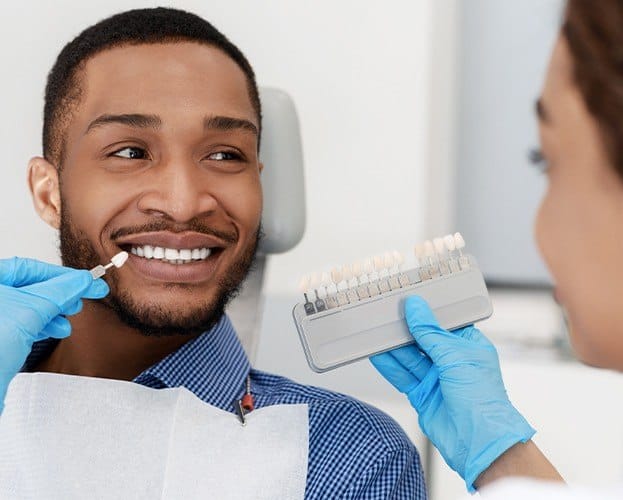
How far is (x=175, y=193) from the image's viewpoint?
1.39m

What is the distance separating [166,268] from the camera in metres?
1.43

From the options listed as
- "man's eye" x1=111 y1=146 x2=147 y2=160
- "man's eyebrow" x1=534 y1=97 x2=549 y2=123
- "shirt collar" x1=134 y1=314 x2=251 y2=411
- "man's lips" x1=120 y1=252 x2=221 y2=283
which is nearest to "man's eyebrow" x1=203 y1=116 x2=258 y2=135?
"man's eye" x1=111 y1=146 x2=147 y2=160

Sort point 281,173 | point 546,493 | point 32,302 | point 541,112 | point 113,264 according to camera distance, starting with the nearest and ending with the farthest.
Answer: point 546,493
point 541,112
point 32,302
point 113,264
point 281,173

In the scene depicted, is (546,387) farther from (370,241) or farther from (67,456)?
(67,456)

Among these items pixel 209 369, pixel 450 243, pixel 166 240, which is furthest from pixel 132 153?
pixel 450 243

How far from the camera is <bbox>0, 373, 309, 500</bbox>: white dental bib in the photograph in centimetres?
135

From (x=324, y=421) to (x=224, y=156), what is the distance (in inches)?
18.4

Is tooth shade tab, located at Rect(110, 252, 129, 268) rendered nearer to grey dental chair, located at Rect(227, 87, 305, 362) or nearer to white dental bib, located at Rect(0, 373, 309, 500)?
white dental bib, located at Rect(0, 373, 309, 500)

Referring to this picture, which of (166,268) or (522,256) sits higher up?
(166,268)

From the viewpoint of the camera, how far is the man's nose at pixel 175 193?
1390 mm

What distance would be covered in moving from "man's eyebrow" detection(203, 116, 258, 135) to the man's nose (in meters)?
0.07

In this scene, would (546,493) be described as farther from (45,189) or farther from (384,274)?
(45,189)

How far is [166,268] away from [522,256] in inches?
46.2

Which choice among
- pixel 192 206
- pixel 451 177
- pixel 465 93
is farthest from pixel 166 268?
pixel 465 93
